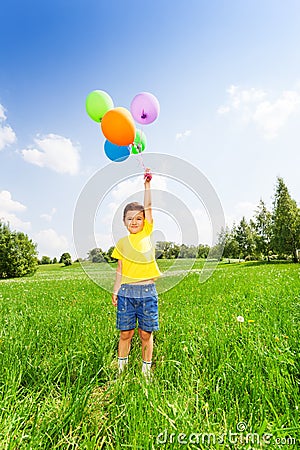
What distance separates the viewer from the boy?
9.70ft

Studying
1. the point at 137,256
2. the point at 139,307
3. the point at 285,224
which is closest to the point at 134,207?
the point at 137,256

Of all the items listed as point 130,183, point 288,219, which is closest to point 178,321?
point 130,183

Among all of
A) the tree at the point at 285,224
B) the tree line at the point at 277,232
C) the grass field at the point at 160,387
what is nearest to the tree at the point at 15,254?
the tree line at the point at 277,232

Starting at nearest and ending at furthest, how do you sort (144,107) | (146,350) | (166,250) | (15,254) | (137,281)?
(146,350), (137,281), (166,250), (144,107), (15,254)

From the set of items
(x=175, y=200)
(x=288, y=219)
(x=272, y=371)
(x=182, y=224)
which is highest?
(x=288, y=219)

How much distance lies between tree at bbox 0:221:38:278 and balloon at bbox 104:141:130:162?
43350 millimetres

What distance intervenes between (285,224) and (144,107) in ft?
97.7

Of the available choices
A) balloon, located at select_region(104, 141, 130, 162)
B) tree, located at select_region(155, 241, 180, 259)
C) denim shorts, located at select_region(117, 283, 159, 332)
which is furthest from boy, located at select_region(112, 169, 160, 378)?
balloon, located at select_region(104, 141, 130, 162)

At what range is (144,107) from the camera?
12.6 feet

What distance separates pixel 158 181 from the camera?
346 cm

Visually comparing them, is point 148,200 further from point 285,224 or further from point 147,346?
point 285,224

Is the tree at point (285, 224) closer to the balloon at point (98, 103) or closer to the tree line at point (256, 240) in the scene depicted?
the tree line at point (256, 240)

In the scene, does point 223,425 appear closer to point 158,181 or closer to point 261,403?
point 261,403

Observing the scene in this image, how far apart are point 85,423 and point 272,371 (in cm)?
128
